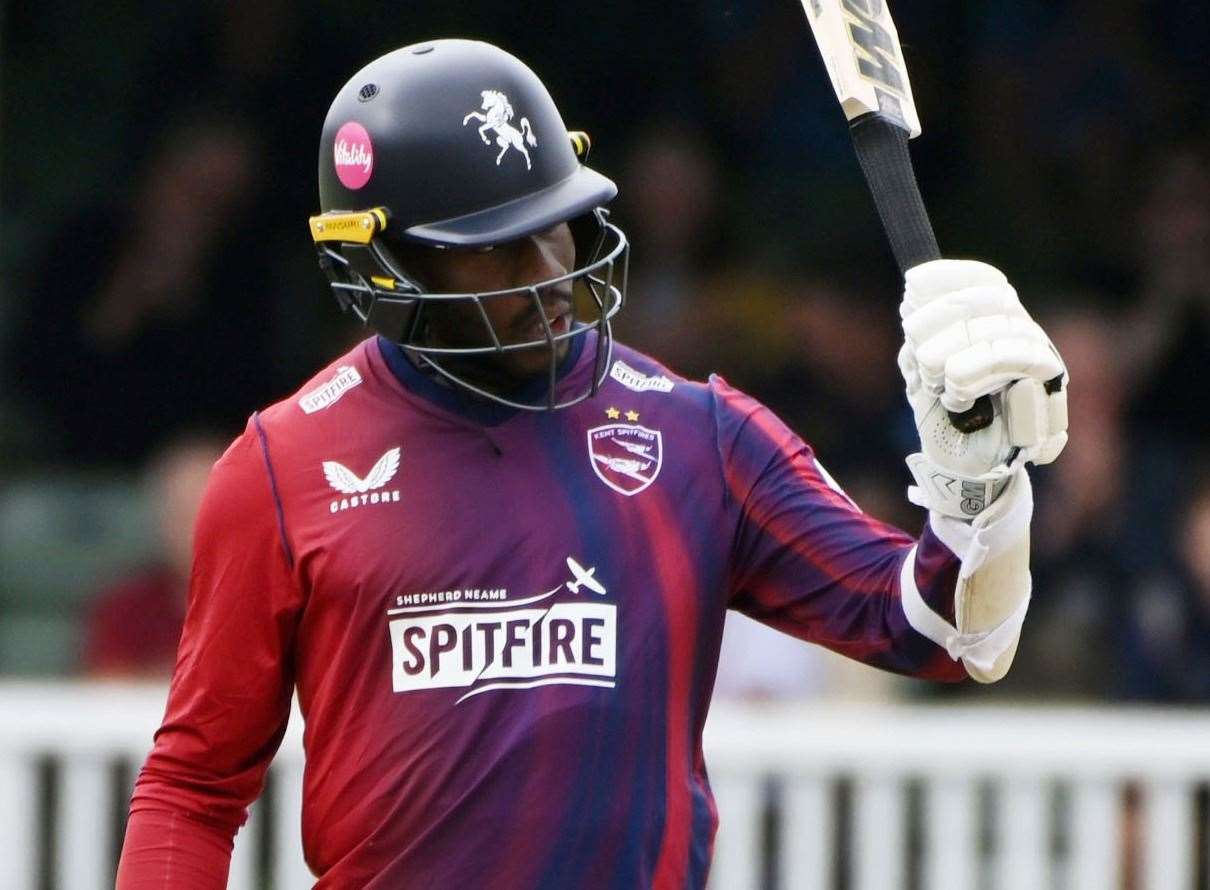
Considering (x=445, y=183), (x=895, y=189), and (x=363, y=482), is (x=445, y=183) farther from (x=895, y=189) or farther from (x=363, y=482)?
(x=895, y=189)

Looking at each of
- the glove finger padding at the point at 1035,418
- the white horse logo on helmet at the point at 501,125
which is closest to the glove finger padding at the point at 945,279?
the glove finger padding at the point at 1035,418

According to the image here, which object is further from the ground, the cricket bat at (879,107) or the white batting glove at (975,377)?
the cricket bat at (879,107)

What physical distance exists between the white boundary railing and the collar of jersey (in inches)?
88.1

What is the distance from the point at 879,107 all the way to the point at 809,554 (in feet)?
1.70

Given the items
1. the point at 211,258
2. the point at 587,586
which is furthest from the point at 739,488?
the point at 211,258

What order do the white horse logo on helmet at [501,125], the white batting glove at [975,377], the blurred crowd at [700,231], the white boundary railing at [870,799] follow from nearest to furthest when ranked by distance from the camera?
the white batting glove at [975,377]
the white horse logo on helmet at [501,125]
the white boundary railing at [870,799]
the blurred crowd at [700,231]

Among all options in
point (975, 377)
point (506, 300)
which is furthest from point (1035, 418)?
point (506, 300)

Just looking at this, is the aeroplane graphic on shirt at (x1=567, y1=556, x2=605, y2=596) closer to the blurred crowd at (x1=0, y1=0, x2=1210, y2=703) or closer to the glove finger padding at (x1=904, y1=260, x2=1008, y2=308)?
the glove finger padding at (x1=904, y1=260, x2=1008, y2=308)

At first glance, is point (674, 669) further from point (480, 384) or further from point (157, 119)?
point (157, 119)

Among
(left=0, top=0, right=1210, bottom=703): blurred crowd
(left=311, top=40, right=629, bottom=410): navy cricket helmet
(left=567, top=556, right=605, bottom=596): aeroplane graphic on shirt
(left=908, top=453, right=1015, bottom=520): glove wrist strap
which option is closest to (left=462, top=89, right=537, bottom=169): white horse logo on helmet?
(left=311, top=40, right=629, bottom=410): navy cricket helmet

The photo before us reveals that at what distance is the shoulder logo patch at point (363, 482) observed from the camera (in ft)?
8.16

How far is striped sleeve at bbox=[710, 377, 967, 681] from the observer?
247cm

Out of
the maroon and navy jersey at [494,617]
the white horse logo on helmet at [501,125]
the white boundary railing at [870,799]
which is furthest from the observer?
the white boundary railing at [870,799]

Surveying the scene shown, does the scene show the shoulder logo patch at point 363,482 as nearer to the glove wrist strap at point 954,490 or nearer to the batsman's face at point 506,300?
the batsman's face at point 506,300
